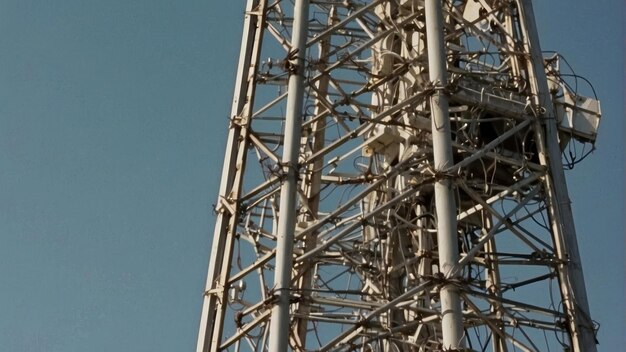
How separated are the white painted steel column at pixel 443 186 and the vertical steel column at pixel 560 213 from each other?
2552mm

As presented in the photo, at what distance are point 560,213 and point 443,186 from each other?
9.92 feet

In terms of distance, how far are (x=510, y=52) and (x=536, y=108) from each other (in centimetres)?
170

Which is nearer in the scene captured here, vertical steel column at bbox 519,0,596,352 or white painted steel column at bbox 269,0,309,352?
white painted steel column at bbox 269,0,309,352

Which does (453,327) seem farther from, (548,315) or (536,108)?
(536,108)

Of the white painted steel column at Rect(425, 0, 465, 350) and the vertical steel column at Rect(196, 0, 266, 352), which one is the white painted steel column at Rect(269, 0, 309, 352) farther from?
the white painted steel column at Rect(425, 0, 465, 350)

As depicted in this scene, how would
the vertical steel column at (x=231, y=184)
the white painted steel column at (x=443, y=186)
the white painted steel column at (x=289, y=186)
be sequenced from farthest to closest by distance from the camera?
the vertical steel column at (x=231, y=184), the white painted steel column at (x=289, y=186), the white painted steel column at (x=443, y=186)

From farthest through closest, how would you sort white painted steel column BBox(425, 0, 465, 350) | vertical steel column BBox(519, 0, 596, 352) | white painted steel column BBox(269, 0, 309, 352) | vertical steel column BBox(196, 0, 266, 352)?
1. vertical steel column BBox(196, 0, 266, 352)
2. vertical steel column BBox(519, 0, 596, 352)
3. white painted steel column BBox(269, 0, 309, 352)
4. white painted steel column BBox(425, 0, 465, 350)

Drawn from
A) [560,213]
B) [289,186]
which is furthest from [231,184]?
[560,213]

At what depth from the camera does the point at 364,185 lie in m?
25.8

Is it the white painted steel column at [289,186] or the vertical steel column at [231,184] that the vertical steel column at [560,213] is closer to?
the white painted steel column at [289,186]

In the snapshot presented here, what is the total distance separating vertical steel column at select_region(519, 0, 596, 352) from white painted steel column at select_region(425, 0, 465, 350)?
2552mm

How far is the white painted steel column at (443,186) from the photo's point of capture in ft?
66.4

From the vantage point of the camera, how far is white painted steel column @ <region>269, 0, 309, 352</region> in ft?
68.2

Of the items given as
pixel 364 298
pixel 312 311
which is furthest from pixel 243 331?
pixel 364 298
